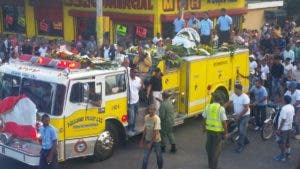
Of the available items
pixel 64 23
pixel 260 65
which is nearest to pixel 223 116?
pixel 260 65

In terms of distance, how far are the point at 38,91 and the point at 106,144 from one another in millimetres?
2097

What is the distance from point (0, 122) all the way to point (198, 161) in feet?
15.6

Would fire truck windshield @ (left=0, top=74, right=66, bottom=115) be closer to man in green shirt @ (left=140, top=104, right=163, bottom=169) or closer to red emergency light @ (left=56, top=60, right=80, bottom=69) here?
red emergency light @ (left=56, top=60, right=80, bottom=69)

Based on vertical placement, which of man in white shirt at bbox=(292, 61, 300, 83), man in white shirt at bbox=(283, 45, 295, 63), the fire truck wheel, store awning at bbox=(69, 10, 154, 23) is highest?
store awning at bbox=(69, 10, 154, 23)

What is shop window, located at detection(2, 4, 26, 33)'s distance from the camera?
29.4 meters

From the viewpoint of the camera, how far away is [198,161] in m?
12.5

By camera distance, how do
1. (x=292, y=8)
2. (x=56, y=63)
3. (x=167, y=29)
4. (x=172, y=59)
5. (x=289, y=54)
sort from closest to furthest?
(x=56, y=63)
(x=172, y=59)
(x=289, y=54)
(x=167, y=29)
(x=292, y=8)

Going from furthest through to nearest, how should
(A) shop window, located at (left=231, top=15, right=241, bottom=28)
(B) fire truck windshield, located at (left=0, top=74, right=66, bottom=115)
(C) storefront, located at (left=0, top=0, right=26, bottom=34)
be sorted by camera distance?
(C) storefront, located at (left=0, top=0, right=26, bottom=34) < (A) shop window, located at (left=231, top=15, right=241, bottom=28) < (B) fire truck windshield, located at (left=0, top=74, right=66, bottom=115)

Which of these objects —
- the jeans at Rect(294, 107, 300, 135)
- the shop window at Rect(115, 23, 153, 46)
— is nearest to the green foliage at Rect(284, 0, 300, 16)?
the shop window at Rect(115, 23, 153, 46)

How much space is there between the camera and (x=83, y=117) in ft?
38.3

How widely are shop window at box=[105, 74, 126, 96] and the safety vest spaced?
7.73 ft

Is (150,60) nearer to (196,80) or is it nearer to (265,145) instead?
(196,80)

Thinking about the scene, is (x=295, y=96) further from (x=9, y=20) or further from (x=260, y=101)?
(x=9, y=20)

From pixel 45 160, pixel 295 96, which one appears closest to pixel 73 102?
pixel 45 160
